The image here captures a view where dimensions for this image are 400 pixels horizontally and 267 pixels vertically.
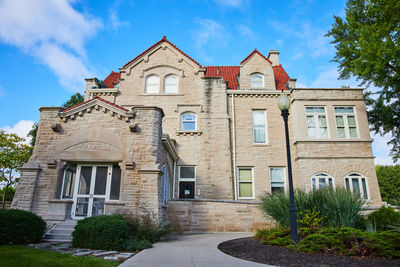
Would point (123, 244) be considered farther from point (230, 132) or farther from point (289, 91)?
point (289, 91)

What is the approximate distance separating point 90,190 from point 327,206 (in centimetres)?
924

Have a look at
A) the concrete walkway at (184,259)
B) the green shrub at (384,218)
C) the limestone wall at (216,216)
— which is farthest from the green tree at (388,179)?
the concrete walkway at (184,259)

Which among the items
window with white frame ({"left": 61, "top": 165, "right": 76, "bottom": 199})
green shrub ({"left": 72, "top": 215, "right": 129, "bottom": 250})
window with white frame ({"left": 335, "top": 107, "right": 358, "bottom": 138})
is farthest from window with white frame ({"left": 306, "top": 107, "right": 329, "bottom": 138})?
window with white frame ({"left": 61, "top": 165, "right": 76, "bottom": 199})

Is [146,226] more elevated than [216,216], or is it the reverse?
[216,216]

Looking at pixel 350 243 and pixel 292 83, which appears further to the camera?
pixel 292 83

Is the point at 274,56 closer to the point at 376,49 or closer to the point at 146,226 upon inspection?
the point at 376,49

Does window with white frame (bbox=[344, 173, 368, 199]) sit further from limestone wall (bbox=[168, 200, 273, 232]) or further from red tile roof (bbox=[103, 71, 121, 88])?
red tile roof (bbox=[103, 71, 121, 88])

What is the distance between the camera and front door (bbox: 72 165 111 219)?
10734 millimetres

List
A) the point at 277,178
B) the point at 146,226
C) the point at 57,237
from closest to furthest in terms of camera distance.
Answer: the point at 146,226, the point at 57,237, the point at 277,178

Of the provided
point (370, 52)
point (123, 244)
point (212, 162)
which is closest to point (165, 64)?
point (212, 162)

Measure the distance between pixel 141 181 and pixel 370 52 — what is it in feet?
44.6

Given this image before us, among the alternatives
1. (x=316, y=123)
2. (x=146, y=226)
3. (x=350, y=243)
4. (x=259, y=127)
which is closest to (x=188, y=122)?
(x=259, y=127)

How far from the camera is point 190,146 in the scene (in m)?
17.2

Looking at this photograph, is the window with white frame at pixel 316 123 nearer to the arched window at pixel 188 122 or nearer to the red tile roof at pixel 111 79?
the arched window at pixel 188 122
